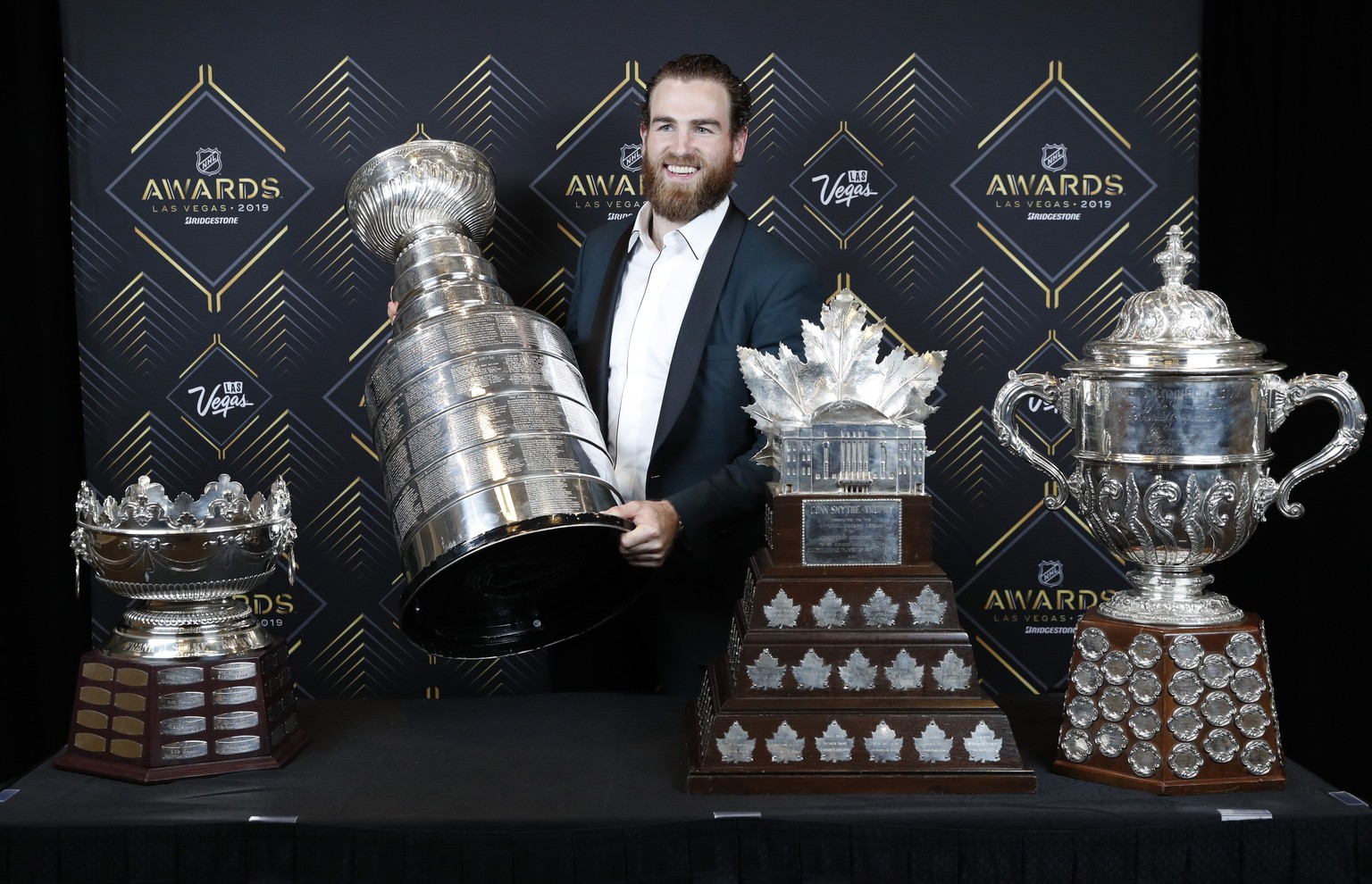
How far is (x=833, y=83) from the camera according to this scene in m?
3.63

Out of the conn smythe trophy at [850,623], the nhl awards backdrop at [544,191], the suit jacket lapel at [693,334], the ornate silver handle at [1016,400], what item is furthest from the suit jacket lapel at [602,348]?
the ornate silver handle at [1016,400]

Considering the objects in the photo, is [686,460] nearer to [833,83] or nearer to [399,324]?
[399,324]

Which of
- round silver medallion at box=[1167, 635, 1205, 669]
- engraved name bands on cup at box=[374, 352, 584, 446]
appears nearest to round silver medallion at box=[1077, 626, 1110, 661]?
round silver medallion at box=[1167, 635, 1205, 669]

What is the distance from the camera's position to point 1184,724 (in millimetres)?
2115

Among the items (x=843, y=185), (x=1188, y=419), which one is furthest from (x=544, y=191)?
(x=1188, y=419)

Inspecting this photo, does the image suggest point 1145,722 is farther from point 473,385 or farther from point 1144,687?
point 473,385

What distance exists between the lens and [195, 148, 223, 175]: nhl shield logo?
11.9 ft

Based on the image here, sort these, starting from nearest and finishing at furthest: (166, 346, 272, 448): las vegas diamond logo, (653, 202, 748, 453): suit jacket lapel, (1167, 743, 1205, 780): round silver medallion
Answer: (1167, 743, 1205, 780): round silver medallion
(653, 202, 748, 453): suit jacket lapel
(166, 346, 272, 448): las vegas diamond logo

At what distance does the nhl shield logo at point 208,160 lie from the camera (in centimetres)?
363

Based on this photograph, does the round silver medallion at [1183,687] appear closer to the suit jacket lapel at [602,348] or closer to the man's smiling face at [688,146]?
the suit jacket lapel at [602,348]

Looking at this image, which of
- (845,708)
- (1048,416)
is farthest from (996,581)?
(845,708)

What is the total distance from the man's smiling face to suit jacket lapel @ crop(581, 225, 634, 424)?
225mm

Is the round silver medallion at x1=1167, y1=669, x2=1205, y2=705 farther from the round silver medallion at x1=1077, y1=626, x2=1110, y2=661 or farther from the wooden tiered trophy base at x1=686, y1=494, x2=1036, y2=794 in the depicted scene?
the wooden tiered trophy base at x1=686, y1=494, x2=1036, y2=794

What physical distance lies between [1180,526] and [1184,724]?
1.07 feet
